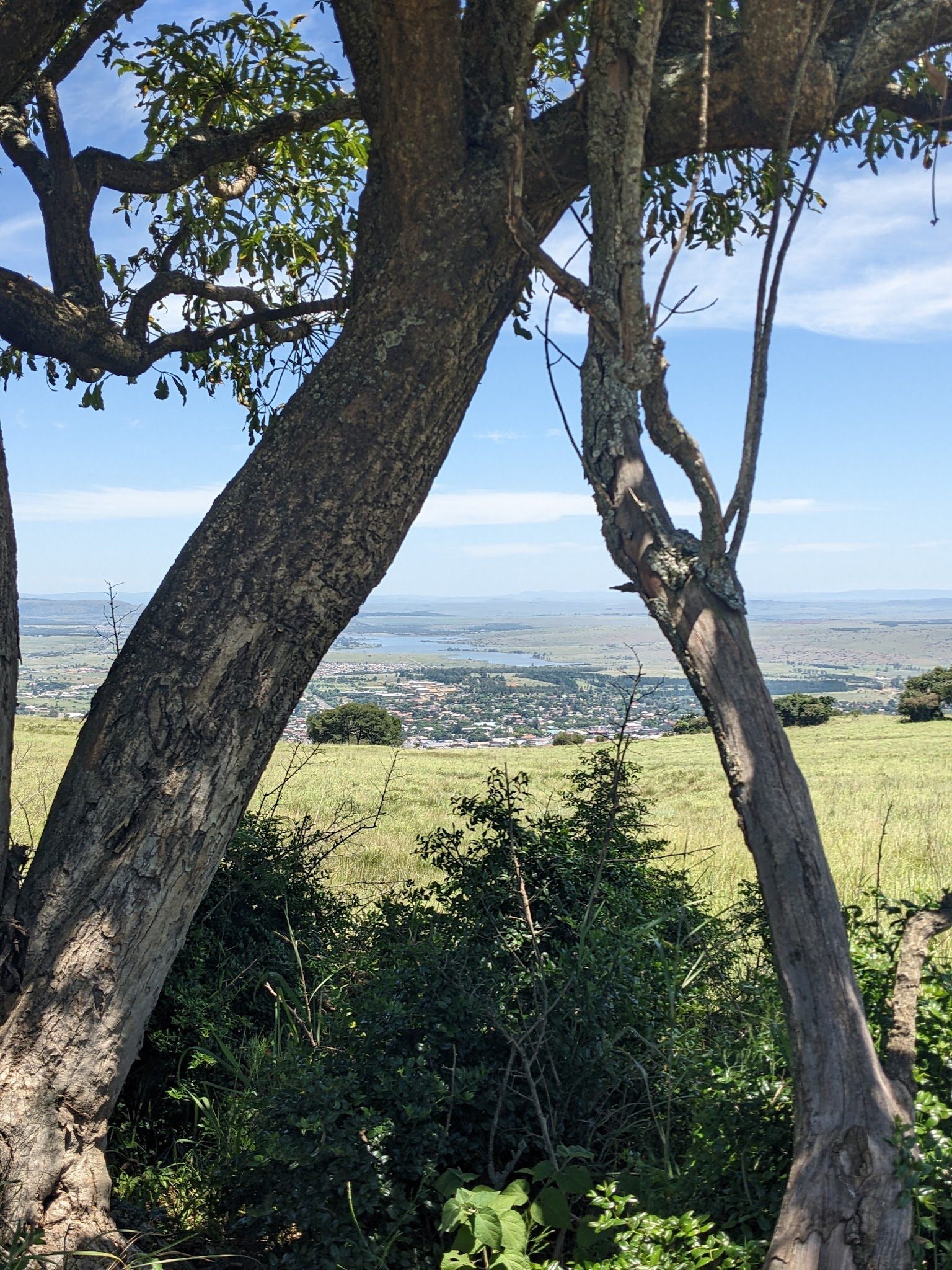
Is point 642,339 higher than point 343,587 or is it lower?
higher

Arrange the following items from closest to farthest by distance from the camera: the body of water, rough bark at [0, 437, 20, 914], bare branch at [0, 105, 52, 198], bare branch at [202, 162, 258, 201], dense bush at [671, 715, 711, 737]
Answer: rough bark at [0, 437, 20, 914], bare branch at [0, 105, 52, 198], bare branch at [202, 162, 258, 201], dense bush at [671, 715, 711, 737], the body of water

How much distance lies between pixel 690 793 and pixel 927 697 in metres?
18.3

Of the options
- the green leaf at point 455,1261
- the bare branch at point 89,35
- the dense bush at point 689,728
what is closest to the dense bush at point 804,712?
the dense bush at point 689,728

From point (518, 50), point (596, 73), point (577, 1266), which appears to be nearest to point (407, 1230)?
point (577, 1266)

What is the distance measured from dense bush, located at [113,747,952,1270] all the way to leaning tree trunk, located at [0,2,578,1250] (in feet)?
2.04

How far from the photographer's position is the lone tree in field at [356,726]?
2655cm

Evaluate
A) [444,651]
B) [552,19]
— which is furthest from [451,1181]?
[444,651]

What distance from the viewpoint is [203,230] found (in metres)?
6.41

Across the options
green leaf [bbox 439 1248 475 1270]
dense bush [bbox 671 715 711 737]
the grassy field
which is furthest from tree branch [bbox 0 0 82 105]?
dense bush [bbox 671 715 711 737]

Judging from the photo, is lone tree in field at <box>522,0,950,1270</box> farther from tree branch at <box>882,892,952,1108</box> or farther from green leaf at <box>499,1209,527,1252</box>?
green leaf at <box>499,1209,527,1252</box>

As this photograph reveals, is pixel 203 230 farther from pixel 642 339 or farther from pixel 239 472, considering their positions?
pixel 642 339

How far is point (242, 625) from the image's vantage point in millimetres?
3062

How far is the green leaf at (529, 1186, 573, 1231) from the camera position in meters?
2.71

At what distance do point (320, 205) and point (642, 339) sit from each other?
175 inches
